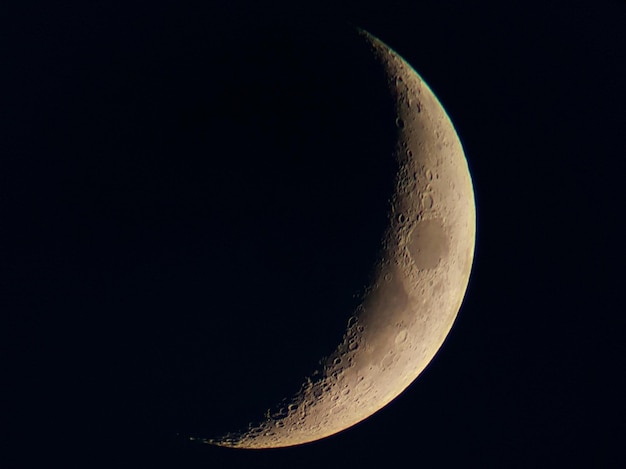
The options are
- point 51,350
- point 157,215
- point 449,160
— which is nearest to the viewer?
point 157,215

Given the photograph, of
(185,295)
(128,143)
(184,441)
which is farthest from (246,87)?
(184,441)

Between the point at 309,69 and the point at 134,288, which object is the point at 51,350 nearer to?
the point at 134,288

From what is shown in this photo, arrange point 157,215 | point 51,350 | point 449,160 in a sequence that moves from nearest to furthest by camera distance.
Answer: point 157,215 → point 51,350 → point 449,160

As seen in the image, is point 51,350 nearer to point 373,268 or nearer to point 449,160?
point 373,268

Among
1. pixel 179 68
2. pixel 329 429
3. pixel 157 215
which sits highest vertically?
pixel 179 68

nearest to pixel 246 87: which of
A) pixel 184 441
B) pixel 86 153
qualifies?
pixel 86 153

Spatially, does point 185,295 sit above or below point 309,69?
below

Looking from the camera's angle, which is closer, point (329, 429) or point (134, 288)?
point (134, 288)
